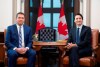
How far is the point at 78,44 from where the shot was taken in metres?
4.74

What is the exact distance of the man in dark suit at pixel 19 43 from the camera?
4.59 meters

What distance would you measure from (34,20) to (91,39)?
12.3 feet

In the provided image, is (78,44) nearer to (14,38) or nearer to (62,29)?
(14,38)

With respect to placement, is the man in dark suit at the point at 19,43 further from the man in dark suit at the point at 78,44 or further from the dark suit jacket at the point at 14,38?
the man in dark suit at the point at 78,44

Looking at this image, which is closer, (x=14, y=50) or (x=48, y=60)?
(x=14, y=50)

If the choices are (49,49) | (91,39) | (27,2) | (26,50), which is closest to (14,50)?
(26,50)

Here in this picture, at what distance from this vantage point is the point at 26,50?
184 inches

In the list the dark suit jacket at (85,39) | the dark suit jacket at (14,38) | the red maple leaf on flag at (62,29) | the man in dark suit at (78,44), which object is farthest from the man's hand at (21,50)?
the red maple leaf on flag at (62,29)

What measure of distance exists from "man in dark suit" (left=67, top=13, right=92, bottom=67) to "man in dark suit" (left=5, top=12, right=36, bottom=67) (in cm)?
77

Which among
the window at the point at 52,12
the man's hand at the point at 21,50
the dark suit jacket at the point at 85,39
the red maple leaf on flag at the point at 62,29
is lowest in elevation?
the man's hand at the point at 21,50

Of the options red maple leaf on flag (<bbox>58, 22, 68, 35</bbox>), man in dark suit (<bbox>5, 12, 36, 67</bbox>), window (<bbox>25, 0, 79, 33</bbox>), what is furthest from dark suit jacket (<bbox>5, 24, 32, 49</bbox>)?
window (<bbox>25, 0, 79, 33</bbox>)

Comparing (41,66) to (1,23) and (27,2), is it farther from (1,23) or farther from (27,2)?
(27,2)

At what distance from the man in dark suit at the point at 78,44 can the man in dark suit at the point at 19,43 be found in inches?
30.5

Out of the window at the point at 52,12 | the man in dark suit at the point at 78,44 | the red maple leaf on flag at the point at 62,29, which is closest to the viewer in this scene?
the man in dark suit at the point at 78,44
